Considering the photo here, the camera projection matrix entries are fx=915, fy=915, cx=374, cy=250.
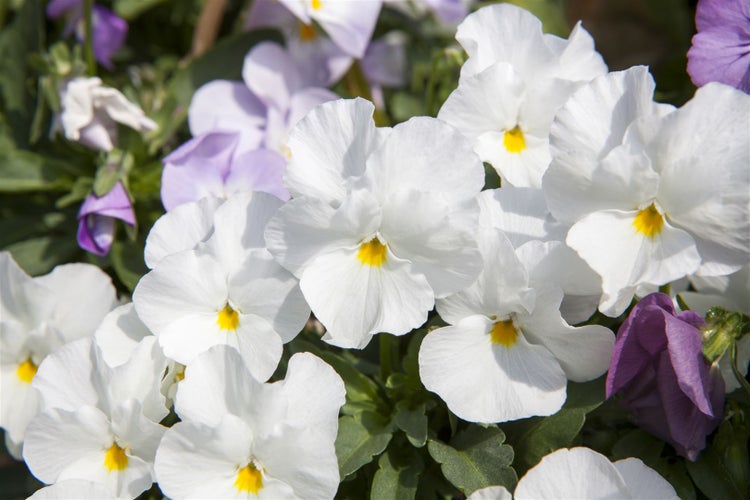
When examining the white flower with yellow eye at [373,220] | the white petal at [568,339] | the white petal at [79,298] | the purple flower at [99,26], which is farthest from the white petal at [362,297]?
the purple flower at [99,26]

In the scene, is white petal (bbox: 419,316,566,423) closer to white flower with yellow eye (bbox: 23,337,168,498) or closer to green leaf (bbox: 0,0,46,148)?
white flower with yellow eye (bbox: 23,337,168,498)

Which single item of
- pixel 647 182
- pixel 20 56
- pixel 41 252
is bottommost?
pixel 41 252

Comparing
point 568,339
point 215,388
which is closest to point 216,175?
point 215,388

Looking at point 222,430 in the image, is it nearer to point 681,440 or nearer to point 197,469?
point 197,469

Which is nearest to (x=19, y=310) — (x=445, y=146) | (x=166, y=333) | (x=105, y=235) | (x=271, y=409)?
(x=105, y=235)

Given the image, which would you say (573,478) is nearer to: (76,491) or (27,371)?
(76,491)

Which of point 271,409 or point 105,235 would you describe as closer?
point 271,409
